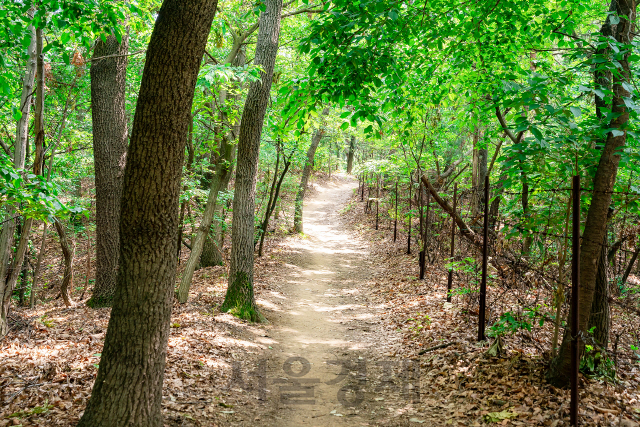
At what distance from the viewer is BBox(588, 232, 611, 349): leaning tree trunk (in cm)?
455

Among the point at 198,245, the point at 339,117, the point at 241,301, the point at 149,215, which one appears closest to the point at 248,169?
the point at 198,245

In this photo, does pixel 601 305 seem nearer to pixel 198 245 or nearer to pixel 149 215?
pixel 149 215

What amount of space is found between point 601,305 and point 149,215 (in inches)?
205

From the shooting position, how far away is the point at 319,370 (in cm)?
565

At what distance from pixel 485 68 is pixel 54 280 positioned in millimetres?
15009

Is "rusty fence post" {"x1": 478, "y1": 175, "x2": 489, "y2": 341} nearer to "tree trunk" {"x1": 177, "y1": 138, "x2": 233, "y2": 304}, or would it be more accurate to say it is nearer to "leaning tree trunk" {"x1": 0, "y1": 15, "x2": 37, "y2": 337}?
"tree trunk" {"x1": 177, "y1": 138, "x2": 233, "y2": 304}

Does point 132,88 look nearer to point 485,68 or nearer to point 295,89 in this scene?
point 295,89

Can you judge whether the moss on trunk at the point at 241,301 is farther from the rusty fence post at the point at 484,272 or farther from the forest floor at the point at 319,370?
the rusty fence post at the point at 484,272

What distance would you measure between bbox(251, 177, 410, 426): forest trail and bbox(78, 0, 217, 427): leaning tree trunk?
171 centimetres

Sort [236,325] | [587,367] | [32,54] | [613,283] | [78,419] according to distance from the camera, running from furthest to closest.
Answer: [236,325] → [613,283] → [32,54] → [587,367] → [78,419]

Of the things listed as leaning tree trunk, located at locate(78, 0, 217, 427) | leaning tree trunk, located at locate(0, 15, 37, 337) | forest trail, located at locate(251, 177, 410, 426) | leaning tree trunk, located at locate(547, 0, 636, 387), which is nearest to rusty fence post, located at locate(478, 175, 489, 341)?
leaning tree trunk, located at locate(547, 0, 636, 387)

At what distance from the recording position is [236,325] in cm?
698

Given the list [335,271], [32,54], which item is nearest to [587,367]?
[32,54]

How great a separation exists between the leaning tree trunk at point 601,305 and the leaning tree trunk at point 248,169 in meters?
5.52
